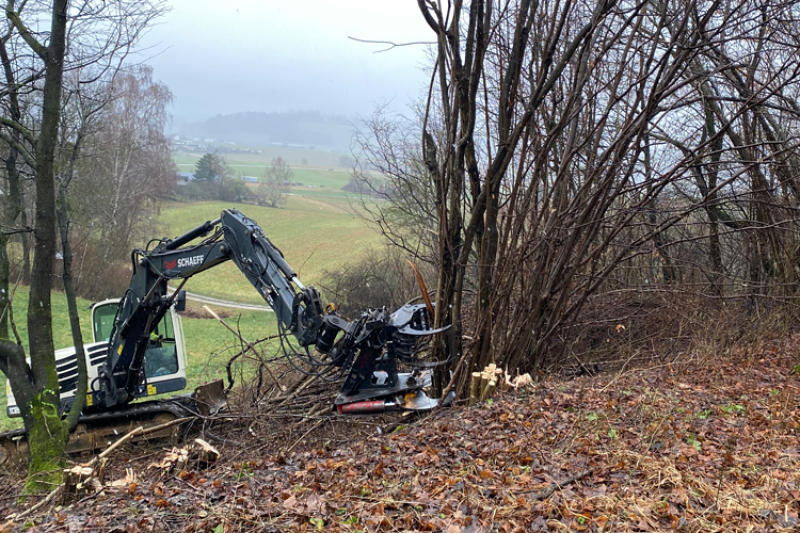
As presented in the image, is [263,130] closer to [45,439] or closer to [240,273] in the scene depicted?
[240,273]

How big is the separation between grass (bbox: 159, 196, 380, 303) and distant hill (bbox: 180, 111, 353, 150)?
28111mm

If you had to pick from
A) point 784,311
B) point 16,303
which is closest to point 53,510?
point 784,311

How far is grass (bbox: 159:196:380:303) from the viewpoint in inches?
983

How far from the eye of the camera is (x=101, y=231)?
28.7m

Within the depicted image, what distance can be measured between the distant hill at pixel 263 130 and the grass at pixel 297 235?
28111mm

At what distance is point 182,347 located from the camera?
10117 mm

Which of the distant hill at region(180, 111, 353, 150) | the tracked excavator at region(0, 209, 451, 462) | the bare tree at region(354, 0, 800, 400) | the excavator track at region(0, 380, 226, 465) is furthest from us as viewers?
the distant hill at region(180, 111, 353, 150)

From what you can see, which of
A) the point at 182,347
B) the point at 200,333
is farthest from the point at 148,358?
the point at 200,333

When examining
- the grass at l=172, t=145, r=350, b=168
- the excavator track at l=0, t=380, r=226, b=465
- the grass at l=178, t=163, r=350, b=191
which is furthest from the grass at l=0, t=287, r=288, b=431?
the grass at l=172, t=145, r=350, b=168

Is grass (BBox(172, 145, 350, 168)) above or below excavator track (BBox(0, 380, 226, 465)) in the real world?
above

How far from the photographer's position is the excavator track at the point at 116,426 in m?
8.61

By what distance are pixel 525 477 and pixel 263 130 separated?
86969 mm

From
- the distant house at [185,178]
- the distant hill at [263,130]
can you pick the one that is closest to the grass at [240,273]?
the distant house at [185,178]

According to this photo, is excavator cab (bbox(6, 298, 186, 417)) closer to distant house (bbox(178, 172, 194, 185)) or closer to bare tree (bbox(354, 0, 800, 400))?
bare tree (bbox(354, 0, 800, 400))
